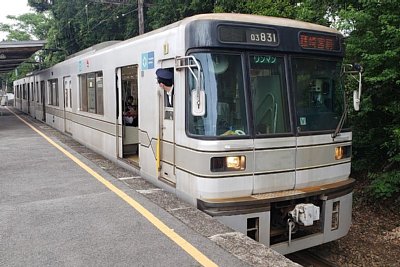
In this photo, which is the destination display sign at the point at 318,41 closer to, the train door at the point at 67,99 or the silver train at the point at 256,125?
the silver train at the point at 256,125

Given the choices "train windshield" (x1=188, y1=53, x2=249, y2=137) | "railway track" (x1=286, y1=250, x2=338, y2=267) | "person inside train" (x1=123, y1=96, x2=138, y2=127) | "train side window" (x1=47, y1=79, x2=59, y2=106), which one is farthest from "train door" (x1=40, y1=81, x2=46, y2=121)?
"train windshield" (x1=188, y1=53, x2=249, y2=137)

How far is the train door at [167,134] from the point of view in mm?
5836

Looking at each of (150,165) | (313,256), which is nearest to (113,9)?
(150,165)

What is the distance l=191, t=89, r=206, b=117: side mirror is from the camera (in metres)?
4.75

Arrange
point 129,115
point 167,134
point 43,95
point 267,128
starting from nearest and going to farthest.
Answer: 1. point 267,128
2. point 167,134
3. point 129,115
4. point 43,95

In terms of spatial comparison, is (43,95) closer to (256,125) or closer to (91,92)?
(91,92)

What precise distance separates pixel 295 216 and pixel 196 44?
2.45 metres

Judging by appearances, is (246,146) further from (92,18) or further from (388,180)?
(92,18)

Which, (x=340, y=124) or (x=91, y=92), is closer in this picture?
(x=340, y=124)

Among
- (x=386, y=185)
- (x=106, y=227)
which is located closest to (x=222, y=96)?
(x=106, y=227)

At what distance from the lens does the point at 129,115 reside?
883 cm

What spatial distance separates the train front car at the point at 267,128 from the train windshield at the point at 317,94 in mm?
14

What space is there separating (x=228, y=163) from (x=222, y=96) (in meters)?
0.81

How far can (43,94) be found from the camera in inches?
764
